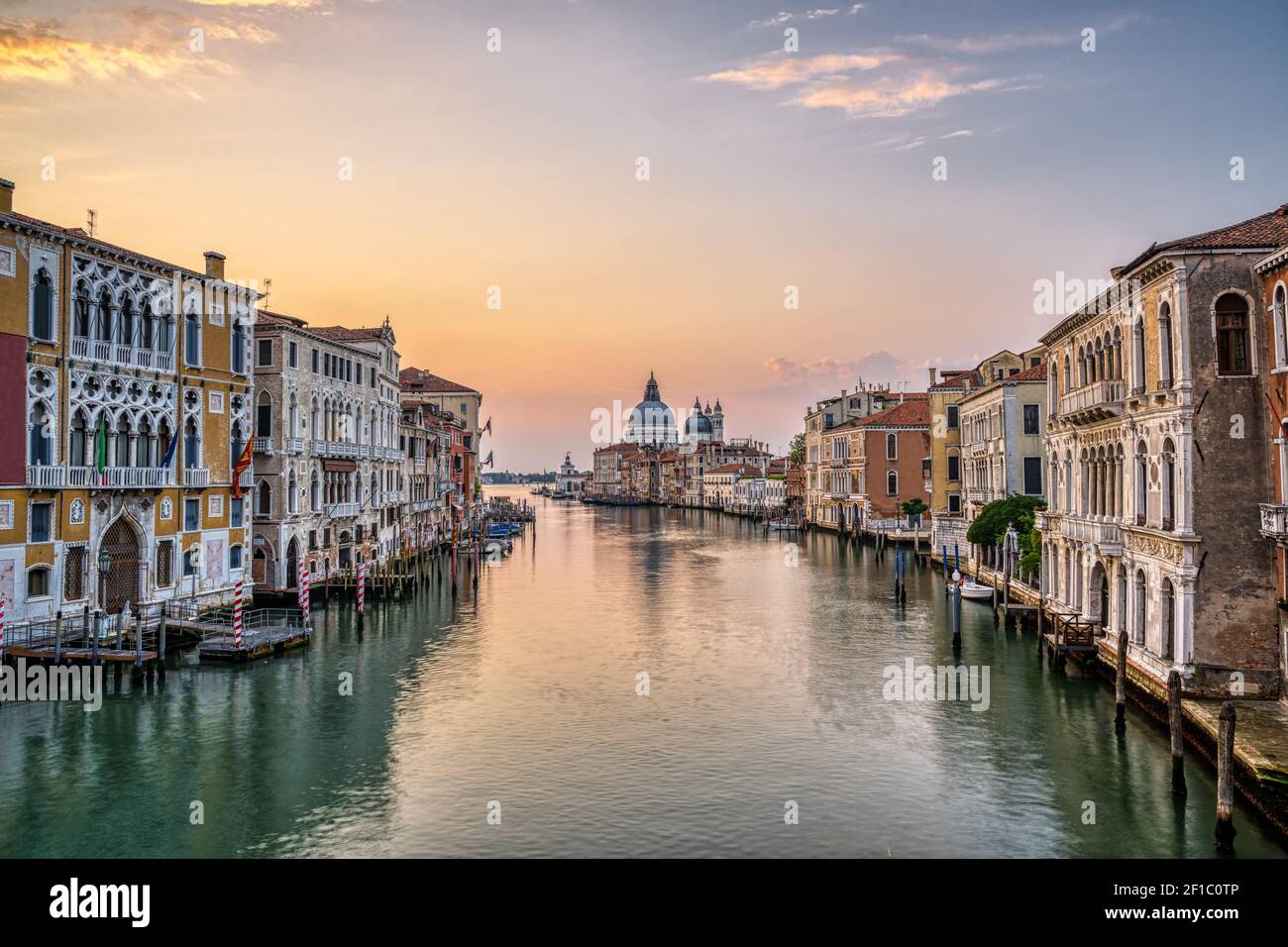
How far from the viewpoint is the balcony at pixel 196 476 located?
89.1ft

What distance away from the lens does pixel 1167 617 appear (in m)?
17.8

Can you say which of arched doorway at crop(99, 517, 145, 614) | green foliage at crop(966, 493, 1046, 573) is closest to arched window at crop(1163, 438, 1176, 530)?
green foliage at crop(966, 493, 1046, 573)

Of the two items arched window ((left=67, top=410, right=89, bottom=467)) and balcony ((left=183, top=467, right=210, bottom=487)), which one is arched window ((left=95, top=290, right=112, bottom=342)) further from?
balcony ((left=183, top=467, right=210, bottom=487))

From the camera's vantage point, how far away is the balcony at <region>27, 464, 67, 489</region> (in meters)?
21.9

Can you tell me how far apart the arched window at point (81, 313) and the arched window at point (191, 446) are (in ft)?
13.9

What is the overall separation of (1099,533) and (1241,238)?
740 centimetres

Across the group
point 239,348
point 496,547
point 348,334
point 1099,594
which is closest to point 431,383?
point 496,547

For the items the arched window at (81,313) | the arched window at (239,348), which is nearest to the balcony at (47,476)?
the arched window at (81,313)

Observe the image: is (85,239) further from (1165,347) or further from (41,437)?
(1165,347)
